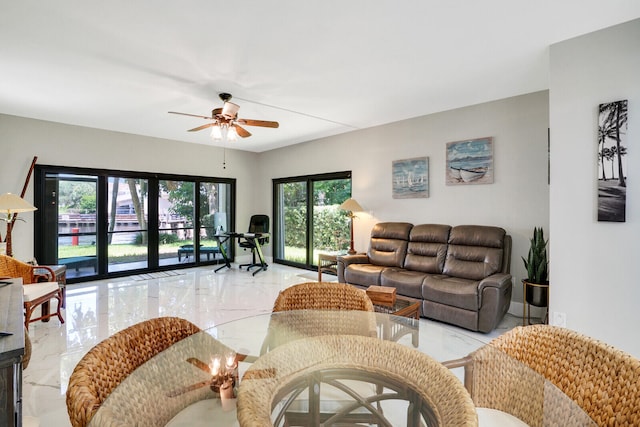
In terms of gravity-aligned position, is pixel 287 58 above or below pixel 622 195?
above

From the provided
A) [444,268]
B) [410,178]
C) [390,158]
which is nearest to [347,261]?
[444,268]

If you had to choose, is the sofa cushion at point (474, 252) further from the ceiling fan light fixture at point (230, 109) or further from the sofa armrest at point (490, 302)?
the ceiling fan light fixture at point (230, 109)

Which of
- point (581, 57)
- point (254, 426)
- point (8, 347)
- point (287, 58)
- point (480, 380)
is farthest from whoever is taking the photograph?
point (287, 58)

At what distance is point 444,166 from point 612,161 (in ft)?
7.18

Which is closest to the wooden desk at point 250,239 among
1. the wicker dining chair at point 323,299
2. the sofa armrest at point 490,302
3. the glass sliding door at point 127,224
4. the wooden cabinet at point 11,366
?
the glass sliding door at point 127,224

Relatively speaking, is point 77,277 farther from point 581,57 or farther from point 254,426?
point 581,57

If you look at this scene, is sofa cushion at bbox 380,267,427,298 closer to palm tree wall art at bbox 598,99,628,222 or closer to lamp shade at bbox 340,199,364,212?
lamp shade at bbox 340,199,364,212

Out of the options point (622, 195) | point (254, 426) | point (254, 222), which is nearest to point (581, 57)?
point (622, 195)

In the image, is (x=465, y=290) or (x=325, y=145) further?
(x=325, y=145)

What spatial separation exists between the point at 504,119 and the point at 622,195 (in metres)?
1.92

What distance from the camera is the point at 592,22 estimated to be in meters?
2.29

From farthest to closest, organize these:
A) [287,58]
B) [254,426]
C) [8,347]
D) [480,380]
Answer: [287,58] < [480,380] < [8,347] < [254,426]

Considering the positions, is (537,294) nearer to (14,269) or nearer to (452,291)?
(452,291)

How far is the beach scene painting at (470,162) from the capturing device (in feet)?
13.2
